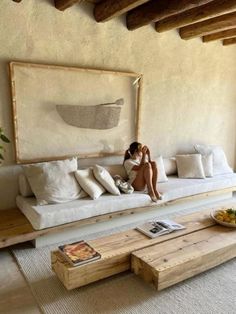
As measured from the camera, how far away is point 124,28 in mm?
3705

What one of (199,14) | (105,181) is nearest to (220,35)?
(199,14)

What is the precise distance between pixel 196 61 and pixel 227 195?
88.4 inches

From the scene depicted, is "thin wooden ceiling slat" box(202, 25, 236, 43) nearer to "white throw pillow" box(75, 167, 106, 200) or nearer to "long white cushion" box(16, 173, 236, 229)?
"long white cushion" box(16, 173, 236, 229)

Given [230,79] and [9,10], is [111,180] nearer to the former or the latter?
[9,10]

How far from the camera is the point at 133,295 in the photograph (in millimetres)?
2141

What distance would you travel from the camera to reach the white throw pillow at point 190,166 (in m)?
4.12

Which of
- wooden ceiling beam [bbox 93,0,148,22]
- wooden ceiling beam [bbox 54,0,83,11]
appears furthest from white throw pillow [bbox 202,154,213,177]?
wooden ceiling beam [bbox 54,0,83,11]

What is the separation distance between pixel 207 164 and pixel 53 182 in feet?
8.21

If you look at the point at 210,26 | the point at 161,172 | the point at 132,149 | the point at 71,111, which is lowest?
the point at 161,172

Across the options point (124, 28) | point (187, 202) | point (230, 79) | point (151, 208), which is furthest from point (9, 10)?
point (230, 79)

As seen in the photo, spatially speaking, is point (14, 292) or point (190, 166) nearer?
point (14, 292)

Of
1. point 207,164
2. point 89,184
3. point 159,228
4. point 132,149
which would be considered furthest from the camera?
point 207,164

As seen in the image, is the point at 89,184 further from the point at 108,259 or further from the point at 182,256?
the point at 182,256

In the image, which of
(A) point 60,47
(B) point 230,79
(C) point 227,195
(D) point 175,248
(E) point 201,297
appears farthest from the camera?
(B) point 230,79
